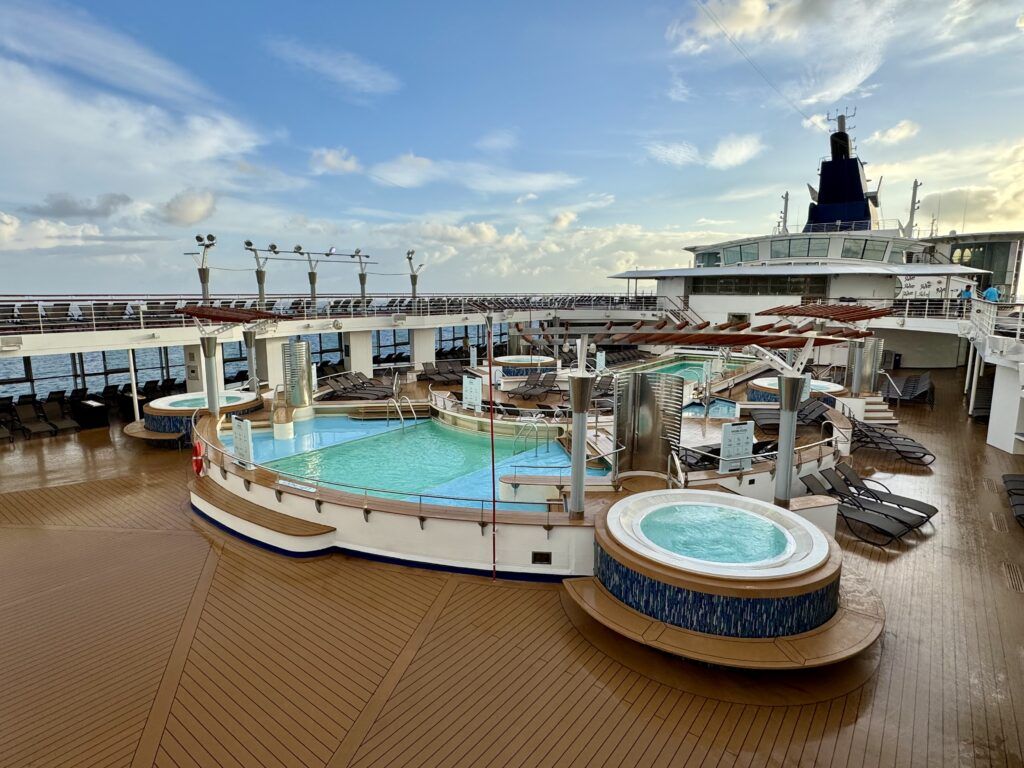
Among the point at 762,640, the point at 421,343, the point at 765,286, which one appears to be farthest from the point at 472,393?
the point at 765,286

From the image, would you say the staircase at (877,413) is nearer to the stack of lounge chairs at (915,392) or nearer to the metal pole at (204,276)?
the stack of lounge chairs at (915,392)

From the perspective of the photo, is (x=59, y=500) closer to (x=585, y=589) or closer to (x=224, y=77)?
(x=585, y=589)

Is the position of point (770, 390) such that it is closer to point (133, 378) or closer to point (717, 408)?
point (717, 408)

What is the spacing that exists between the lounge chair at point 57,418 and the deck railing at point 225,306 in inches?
67.5

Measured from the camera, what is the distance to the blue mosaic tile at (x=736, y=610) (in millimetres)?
4367

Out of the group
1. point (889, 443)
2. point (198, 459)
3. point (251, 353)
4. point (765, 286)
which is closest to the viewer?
point (198, 459)

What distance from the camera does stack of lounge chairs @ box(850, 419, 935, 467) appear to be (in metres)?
9.81

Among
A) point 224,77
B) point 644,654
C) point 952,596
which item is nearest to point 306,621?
point 644,654

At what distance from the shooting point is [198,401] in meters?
12.3

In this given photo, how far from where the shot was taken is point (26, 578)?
5805 mm

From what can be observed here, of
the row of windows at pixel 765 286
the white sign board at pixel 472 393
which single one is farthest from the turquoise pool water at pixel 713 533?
the row of windows at pixel 765 286

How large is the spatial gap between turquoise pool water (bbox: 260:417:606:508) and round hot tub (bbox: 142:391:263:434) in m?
1.64

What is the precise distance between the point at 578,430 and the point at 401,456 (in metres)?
5.63

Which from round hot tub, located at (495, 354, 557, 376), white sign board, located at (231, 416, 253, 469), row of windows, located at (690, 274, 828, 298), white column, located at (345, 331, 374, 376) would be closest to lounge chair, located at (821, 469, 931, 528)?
white sign board, located at (231, 416, 253, 469)
